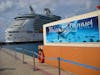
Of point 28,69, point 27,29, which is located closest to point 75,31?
point 28,69

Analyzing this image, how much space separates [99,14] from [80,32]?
1946mm

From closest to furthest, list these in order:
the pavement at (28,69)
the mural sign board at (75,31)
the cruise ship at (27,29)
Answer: the mural sign board at (75,31) < the pavement at (28,69) < the cruise ship at (27,29)

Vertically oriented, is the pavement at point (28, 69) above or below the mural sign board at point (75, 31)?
below

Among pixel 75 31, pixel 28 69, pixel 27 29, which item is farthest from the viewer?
pixel 27 29

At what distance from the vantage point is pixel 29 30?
10119cm

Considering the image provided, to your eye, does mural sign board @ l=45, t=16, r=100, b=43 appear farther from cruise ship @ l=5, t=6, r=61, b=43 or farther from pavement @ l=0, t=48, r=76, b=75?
cruise ship @ l=5, t=6, r=61, b=43

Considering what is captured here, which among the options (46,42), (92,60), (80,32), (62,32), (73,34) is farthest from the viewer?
(46,42)

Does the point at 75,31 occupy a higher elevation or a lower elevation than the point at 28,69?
higher

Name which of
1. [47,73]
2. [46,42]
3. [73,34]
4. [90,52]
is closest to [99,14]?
[90,52]

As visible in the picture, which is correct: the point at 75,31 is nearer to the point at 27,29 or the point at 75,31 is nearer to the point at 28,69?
the point at 28,69

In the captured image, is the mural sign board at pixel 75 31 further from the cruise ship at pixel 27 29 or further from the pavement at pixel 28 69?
the cruise ship at pixel 27 29

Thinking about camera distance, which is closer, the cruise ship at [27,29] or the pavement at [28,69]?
the pavement at [28,69]

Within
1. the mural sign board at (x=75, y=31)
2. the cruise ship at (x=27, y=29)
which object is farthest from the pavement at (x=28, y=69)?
the cruise ship at (x=27, y=29)

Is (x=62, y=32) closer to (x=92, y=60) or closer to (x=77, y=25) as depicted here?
(x=77, y=25)
